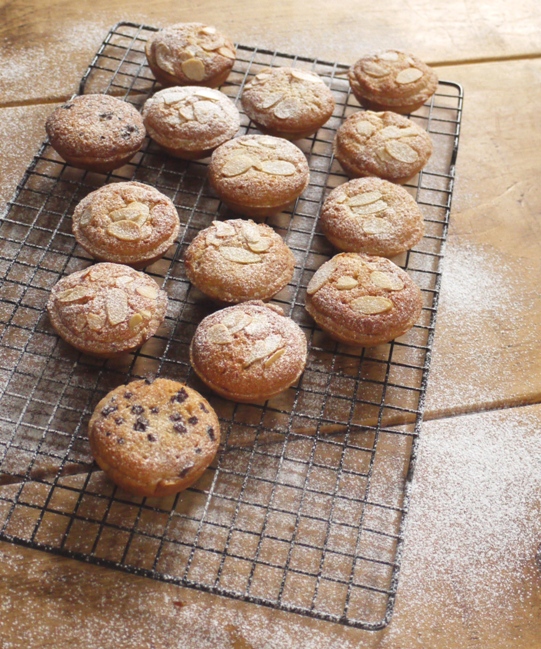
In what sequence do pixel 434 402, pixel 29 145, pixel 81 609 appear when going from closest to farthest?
pixel 81 609 < pixel 434 402 < pixel 29 145

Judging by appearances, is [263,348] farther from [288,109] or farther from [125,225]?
[288,109]

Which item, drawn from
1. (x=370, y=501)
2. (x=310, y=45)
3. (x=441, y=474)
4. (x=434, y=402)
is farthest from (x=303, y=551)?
(x=310, y=45)

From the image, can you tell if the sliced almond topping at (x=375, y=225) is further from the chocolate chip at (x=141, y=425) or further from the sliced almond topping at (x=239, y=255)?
the chocolate chip at (x=141, y=425)

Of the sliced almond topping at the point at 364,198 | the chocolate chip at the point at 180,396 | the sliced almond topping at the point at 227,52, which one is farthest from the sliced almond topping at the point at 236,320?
the sliced almond topping at the point at 227,52

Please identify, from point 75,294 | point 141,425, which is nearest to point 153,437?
point 141,425

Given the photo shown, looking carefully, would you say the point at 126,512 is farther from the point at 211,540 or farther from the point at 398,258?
the point at 398,258

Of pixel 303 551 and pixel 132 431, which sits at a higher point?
pixel 132 431
